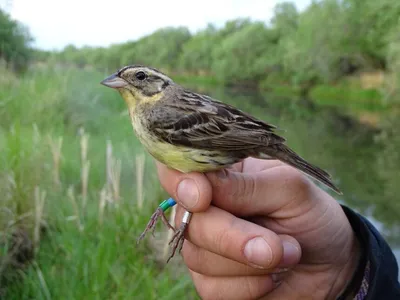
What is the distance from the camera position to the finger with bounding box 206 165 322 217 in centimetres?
248

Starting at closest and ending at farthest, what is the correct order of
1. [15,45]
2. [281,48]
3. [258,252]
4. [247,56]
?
[258,252] < [15,45] < [281,48] < [247,56]

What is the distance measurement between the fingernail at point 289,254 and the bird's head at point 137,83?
1149 millimetres

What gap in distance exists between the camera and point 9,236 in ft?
14.7

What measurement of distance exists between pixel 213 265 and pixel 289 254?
52 centimetres

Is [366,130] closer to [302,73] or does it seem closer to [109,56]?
[302,73]

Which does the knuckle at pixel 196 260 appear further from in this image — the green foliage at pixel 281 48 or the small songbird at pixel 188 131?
the green foliage at pixel 281 48

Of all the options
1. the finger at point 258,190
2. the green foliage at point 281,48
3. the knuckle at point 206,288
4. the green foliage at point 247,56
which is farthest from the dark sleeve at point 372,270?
the green foliage at point 247,56

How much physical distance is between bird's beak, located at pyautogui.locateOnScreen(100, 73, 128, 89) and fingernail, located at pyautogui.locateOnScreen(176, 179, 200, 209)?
28.4 inches

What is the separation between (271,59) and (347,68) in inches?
757

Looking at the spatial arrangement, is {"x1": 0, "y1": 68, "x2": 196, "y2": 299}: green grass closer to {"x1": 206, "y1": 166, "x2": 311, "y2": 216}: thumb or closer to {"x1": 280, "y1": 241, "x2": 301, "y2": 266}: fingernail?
{"x1": 206, "y1": 166, "x2": 311, "y2": 216}: thumb

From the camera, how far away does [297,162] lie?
2467 mm

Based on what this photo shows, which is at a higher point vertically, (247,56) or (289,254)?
(247,56)

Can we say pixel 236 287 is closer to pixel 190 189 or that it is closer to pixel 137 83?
pixel 190 189

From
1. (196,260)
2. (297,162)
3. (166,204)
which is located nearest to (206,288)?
(196,260)
